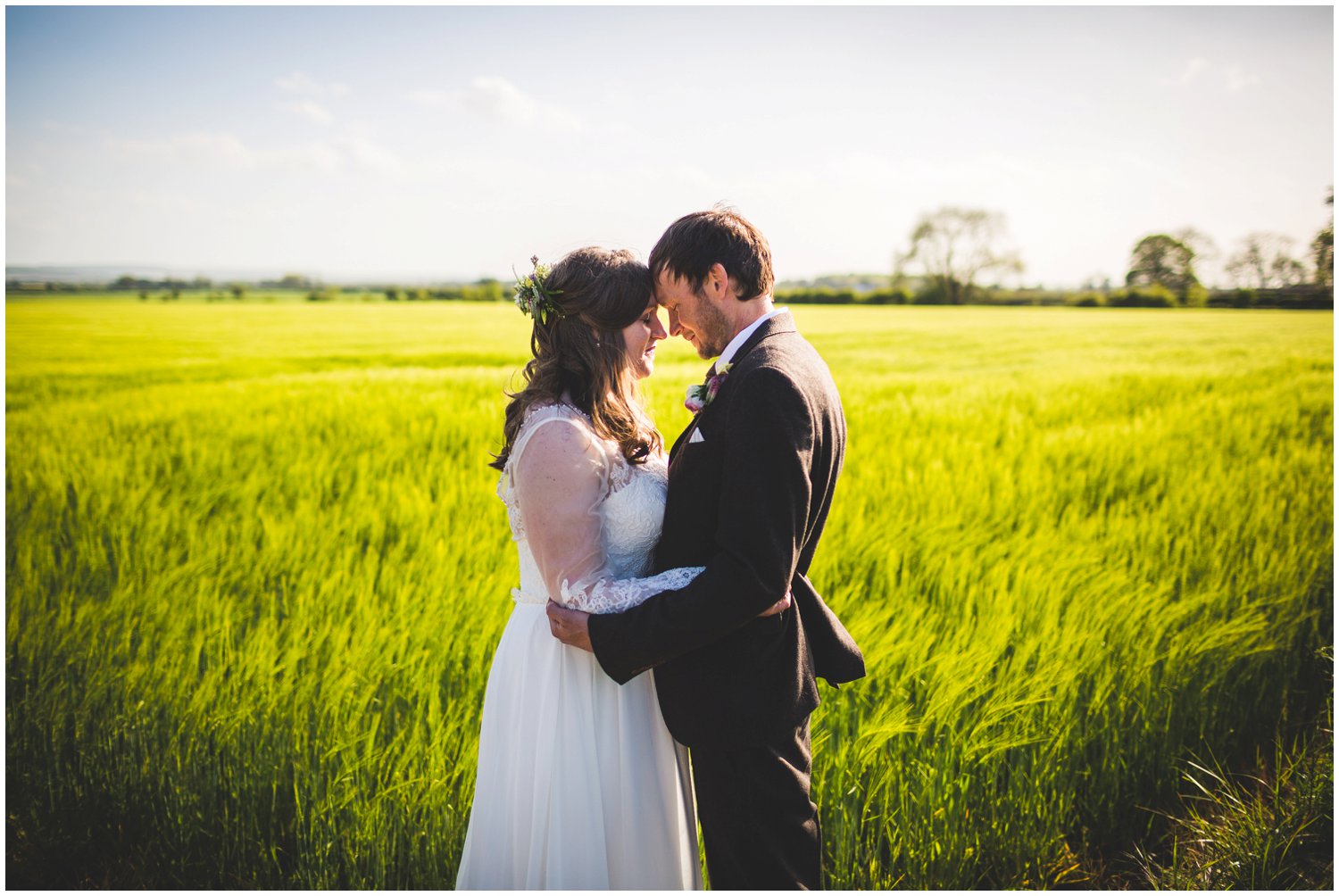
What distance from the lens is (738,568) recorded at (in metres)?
1.76

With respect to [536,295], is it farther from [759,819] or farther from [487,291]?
[487,291]

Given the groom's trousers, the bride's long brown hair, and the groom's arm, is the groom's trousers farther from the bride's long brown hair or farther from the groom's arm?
the bride's long brown hair

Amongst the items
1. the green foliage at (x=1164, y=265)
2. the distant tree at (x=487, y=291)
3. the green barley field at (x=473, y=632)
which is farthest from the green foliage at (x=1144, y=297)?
the distant tree at (x=487, y=291)

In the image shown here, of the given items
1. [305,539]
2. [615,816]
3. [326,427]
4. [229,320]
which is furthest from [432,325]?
[615,816]

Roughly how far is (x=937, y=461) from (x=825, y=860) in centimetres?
376

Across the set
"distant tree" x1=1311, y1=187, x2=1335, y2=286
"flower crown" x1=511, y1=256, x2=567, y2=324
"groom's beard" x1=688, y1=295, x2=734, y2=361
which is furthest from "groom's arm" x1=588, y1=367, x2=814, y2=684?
"distant tree" x1=1311, y1=187, x2=1335, y2=286

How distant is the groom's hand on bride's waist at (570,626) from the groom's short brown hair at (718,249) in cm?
88

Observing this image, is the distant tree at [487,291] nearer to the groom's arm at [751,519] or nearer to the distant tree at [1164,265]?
the distant tree at [1164,265]

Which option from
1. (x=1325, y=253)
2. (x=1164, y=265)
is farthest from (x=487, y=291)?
(x=1325, y=253)

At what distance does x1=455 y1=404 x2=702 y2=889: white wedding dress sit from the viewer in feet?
6.48

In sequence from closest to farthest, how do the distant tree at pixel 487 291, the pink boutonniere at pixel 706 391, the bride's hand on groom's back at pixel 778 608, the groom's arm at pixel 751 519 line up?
the groom's arm at pixel 751 519 < the bride's hand on groom's back at pixel 778 608 < the pink boutonniere at pixel 706 391 < the distant tree at pixel 487 291

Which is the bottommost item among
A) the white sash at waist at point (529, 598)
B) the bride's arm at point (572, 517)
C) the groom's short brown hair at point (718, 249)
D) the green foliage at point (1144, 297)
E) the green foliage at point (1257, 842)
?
the green foliage at point (1257, 842)

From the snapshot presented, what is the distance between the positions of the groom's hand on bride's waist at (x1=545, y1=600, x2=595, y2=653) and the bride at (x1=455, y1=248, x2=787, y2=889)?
30mm

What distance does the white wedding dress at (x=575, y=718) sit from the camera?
6.48ft
